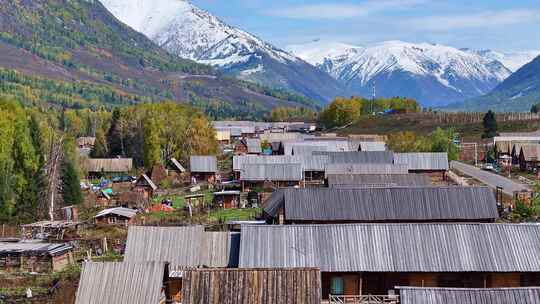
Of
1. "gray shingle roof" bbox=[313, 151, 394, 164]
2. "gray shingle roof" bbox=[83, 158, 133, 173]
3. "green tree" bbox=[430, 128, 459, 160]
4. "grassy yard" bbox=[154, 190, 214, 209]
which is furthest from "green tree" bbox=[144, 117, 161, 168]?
"green tree" bbox=[430, 128, 459, 160]

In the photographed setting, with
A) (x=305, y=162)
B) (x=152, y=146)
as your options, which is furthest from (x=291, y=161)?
(x=152, y=146)

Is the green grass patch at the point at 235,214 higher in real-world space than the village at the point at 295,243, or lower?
lower

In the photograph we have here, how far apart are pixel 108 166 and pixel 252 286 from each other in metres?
75.4

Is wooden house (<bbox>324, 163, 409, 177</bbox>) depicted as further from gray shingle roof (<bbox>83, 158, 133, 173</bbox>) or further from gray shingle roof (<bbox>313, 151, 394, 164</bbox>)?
gray shingle roof (<bbox>83, 158, 133, 173</bbox>)

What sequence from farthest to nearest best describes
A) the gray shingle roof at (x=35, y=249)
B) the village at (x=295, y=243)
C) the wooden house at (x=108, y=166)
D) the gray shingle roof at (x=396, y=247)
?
the wooden house at (x=108, y=166) → the gray shingle roof at (x=35, y=249) → the gray shingle roof at (x=396, y=247) → the village at (x=295, y=243)

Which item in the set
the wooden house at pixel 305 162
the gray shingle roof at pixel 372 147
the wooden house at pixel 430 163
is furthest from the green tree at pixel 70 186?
the gray shingle roof at pixel 372 147

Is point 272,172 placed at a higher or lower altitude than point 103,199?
higher

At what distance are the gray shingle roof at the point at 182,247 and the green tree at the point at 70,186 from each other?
35278 mm

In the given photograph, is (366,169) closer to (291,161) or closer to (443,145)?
(291,161)

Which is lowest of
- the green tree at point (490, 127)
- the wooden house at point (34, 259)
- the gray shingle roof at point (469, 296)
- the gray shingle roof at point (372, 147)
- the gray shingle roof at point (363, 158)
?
the wooden house at point (34, 259)

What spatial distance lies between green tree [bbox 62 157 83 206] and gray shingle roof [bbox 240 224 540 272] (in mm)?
38685

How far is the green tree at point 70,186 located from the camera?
224 feet

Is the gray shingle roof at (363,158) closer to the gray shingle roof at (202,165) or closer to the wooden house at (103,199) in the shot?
the gray shingle roof at (202,165)

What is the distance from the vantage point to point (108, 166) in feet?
330
